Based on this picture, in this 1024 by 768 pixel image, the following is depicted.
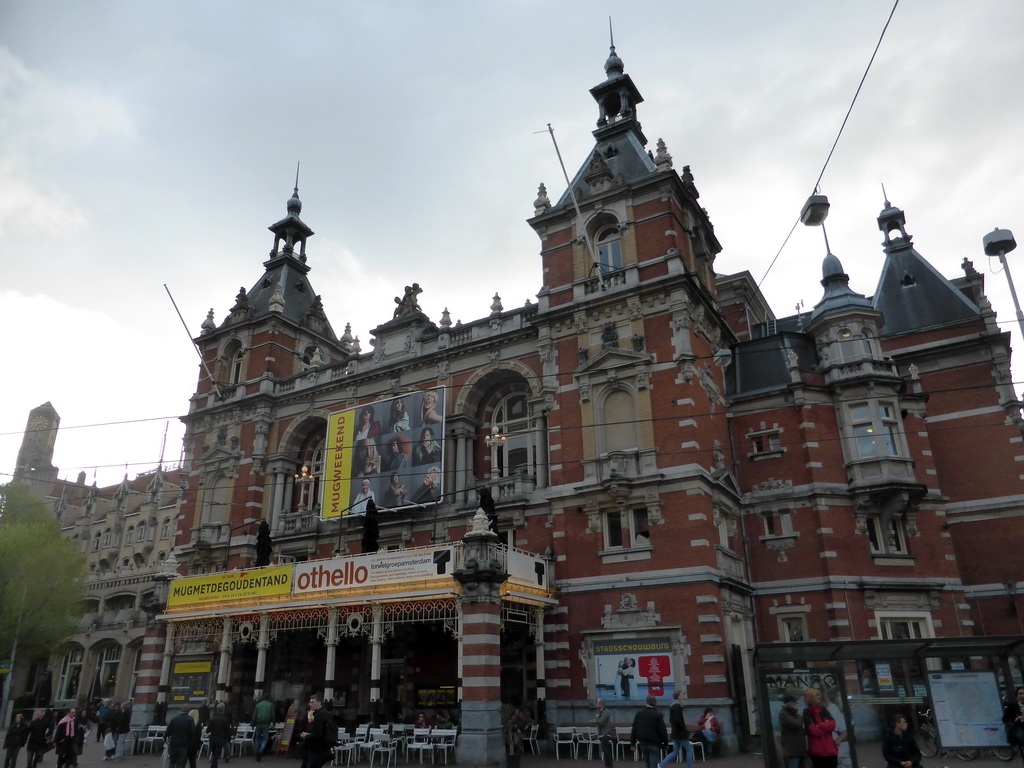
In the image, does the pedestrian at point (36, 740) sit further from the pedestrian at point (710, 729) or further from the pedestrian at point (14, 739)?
the pedestrian at point (710, 729)

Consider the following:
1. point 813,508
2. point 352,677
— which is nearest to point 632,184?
point 813,508

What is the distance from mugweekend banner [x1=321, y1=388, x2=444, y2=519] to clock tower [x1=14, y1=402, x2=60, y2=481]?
67.0 m

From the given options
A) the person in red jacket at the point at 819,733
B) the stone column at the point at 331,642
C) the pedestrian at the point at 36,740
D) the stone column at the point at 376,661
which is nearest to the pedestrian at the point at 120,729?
the pedestrian at the point at 36,740

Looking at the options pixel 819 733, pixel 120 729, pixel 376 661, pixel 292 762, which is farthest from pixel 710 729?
pixel 120 729

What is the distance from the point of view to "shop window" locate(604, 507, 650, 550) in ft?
80.0

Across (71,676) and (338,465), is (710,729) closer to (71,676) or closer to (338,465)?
(338,465)

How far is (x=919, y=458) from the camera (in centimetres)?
2822

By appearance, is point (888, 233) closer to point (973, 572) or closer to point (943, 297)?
point (943, 297)

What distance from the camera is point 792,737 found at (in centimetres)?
1188

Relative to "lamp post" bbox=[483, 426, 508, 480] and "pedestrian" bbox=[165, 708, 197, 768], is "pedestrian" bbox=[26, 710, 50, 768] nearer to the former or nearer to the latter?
"pedestrian" bbox=[165, 708, 197, 768]

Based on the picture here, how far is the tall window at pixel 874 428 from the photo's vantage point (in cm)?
2695

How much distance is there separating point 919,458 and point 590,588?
45.9 ft

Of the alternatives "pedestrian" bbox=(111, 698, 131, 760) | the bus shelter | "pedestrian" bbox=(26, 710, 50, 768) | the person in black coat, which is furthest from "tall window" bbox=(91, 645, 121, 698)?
the person in black coat

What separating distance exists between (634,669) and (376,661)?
7.88 m
